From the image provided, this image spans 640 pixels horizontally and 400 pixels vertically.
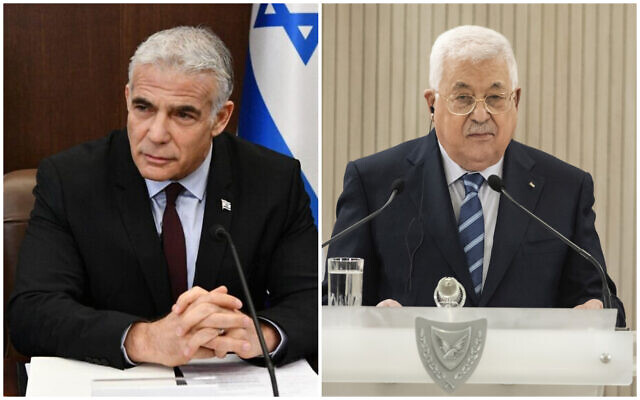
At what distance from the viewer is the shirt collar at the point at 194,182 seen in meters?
2.34

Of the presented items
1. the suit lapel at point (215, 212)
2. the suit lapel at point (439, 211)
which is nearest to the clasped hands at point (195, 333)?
the suit lapel at point (215, 212)

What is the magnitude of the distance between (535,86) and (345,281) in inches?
33.5

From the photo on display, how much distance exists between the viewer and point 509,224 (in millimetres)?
2406

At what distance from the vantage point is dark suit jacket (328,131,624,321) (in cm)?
238

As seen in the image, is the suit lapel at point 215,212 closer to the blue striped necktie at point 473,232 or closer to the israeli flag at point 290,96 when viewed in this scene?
the israeli flag at point 290,96

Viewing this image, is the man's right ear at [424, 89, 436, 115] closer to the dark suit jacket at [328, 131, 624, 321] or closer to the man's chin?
the dark suit jacket at [328, 131, 624, 321]

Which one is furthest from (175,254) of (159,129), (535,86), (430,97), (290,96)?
(535,86)

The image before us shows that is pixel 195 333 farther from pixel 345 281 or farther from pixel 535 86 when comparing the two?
pixel 535 86

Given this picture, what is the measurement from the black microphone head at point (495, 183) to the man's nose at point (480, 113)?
7.0 inches

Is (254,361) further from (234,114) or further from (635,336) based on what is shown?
(635,336)

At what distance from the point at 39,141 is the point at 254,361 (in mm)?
901

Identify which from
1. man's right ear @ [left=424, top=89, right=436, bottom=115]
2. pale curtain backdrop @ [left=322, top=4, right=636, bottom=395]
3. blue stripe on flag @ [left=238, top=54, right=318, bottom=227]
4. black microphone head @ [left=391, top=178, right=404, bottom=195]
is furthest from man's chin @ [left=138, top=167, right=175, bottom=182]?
man's right ear @ [left=424, top=89, right=436, bottom=115]

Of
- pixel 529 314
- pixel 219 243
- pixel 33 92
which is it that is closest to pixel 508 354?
pixel 529 314

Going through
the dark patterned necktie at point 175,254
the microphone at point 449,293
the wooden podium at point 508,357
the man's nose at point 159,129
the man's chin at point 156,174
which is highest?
the man's nose at point 159,129
